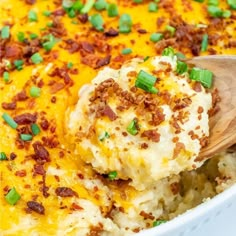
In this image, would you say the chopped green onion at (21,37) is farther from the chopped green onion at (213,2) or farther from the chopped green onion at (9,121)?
the chopped green onion at (213,2)

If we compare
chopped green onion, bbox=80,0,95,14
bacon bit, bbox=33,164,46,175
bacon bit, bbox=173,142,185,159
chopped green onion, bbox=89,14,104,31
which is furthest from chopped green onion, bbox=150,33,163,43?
bacon bit, bbox=33,164,46,175

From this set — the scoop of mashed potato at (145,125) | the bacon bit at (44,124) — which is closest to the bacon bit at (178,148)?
the scoop of mashed potato at (145,125)

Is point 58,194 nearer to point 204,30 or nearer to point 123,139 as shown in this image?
point 123,139

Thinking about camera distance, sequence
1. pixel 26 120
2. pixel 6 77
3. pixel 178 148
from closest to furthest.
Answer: pixel 178 148
pixel 26 120
pixel 6 77

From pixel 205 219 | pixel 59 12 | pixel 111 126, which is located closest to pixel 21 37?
pixel 59 12

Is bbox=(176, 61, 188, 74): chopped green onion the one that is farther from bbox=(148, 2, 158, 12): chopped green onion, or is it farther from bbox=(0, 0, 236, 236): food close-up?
bbox=(148, 2, 158, 12): chopped green onion

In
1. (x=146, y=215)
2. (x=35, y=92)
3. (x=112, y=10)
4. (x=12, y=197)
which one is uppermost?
(x=112, y=10)

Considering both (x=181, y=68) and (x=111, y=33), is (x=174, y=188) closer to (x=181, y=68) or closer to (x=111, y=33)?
(x=181, y=68)

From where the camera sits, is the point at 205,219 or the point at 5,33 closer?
the point at 205,219
